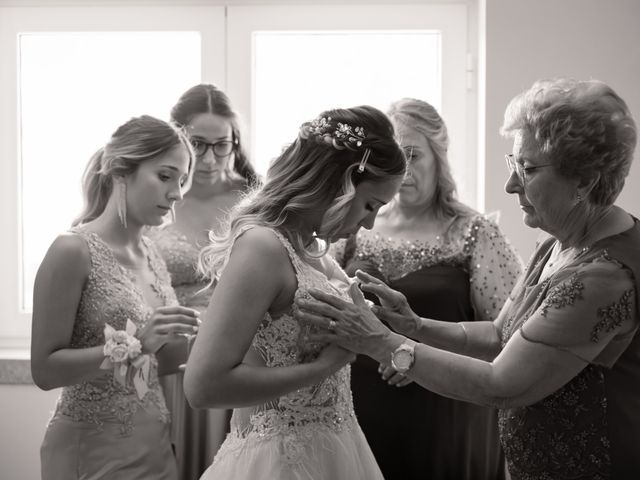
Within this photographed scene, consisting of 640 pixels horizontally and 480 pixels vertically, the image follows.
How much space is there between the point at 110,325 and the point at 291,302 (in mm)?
744

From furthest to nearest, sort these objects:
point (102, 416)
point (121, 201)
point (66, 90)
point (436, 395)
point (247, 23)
Answer: point (66, 90) < point (247, 23) < point (436, 395) < point (121, 201) < point (102, 416)

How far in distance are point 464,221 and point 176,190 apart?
3.27 ft

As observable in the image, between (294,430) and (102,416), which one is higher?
(294,430)

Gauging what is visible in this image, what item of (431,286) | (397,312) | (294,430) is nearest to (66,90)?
(431,286)

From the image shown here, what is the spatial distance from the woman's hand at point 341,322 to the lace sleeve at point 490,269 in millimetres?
985

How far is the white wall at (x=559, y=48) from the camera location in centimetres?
347

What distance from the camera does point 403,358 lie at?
5.85 ft

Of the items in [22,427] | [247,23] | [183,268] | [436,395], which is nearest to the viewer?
[436,395]

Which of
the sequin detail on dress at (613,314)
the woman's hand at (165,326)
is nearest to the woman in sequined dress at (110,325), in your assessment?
the woman's hand at (165,326)

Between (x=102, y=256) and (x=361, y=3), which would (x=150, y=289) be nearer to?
(x=102, y=256)

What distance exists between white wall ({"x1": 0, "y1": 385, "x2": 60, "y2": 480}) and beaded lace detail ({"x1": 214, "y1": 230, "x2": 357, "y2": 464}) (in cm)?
205

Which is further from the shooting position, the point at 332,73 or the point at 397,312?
the point at 332,73

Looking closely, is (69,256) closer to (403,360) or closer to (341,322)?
(341,322)

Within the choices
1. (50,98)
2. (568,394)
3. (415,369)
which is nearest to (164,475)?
(415,369)
